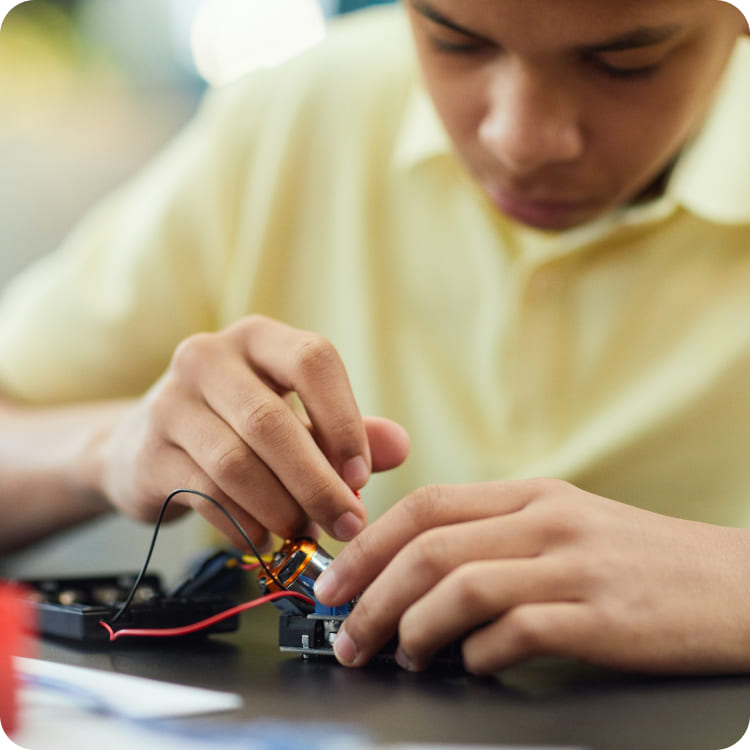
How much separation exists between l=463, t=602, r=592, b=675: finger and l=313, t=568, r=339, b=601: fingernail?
0.25 ft

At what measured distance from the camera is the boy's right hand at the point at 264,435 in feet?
1.62

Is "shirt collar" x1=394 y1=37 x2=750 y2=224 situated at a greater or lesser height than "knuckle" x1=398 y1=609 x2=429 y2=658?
greater

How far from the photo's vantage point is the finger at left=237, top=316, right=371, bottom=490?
52cm

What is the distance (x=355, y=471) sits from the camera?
52cm

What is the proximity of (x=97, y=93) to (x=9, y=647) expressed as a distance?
3.10 feet

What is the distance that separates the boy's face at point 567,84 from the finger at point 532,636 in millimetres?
335

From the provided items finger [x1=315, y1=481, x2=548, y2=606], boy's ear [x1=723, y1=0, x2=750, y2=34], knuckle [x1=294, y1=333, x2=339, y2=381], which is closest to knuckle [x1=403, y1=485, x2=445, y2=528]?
finger [x1=315, y1=481, x2=548, y2=606]

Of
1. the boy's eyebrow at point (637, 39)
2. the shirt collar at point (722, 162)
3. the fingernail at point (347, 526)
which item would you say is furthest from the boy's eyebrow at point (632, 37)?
the fingernail at point (347, 526)

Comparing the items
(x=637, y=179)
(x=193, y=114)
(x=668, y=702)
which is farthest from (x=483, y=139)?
(x=193, y=114)

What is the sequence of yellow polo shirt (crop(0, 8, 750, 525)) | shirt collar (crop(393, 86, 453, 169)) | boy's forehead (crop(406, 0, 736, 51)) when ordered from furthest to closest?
1. shirt collar (crop(393, 86, 453, 169))
2. yellow polo shirt (crop(0, 8, 750, 525))
3. boy's forehead (crop(406, 0, 736, 51))

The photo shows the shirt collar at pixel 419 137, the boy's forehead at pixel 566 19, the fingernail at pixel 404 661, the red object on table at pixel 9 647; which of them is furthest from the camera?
the shirt collar at pixel 419 137

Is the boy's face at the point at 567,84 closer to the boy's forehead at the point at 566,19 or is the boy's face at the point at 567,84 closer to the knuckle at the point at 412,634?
the boy's forehead at the point at 566,19

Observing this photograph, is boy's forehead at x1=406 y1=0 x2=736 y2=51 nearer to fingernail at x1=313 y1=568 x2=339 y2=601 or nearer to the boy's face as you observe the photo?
the boy's face

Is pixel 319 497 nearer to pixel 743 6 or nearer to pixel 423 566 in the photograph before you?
pixel 423 566
